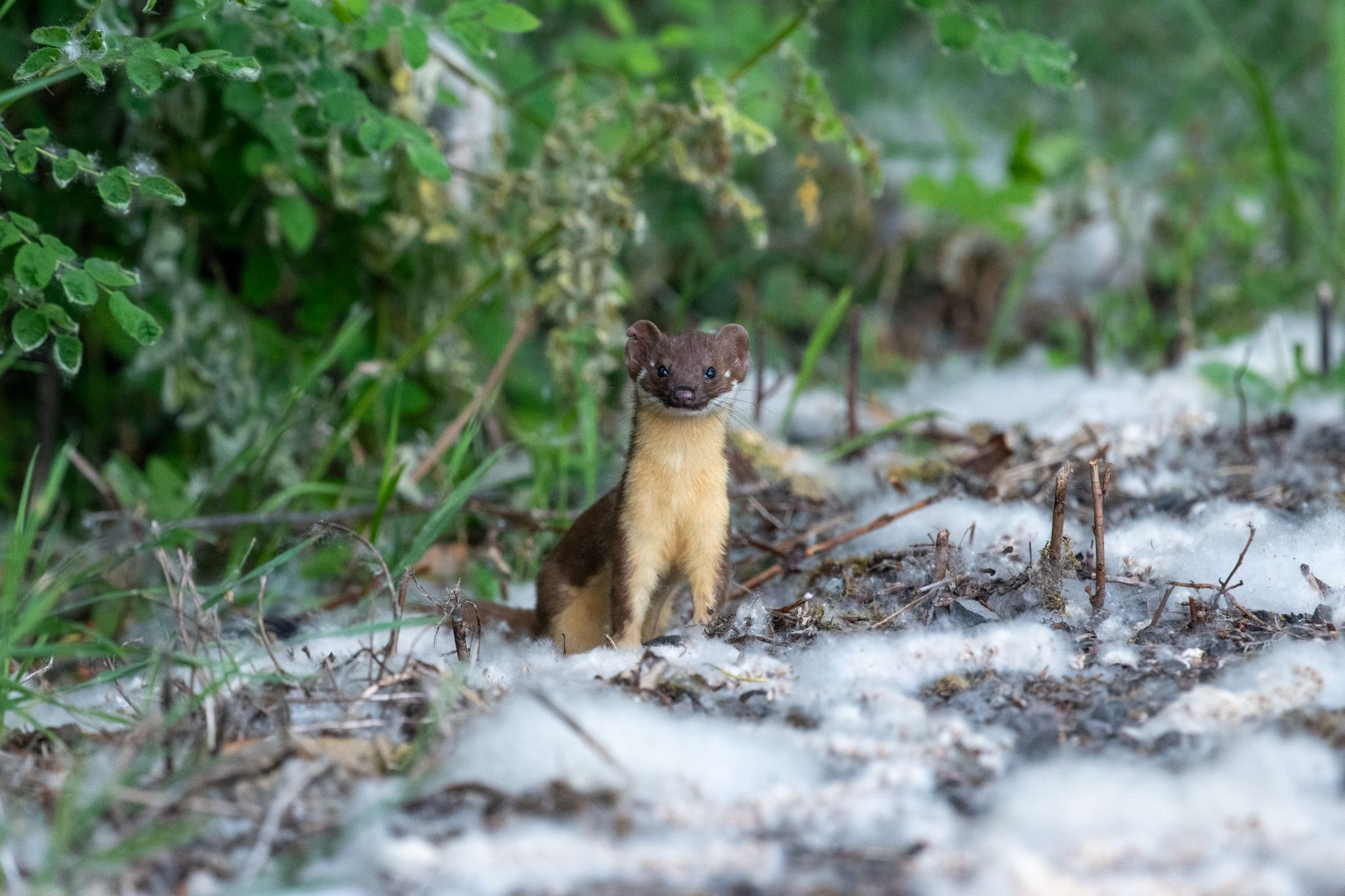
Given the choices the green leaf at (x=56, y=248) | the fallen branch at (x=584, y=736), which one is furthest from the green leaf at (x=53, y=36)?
the fallen branch at (x=584, y=736)

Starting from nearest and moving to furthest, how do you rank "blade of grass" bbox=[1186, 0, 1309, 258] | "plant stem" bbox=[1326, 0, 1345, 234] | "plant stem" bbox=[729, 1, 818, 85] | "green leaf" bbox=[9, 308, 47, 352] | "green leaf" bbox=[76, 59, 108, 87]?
"green leaf" bbox=[76, 59, 108, 87] < "green leaf" bbox=[9, 308, 47, 352] < "plant stem" bbox=[729, 1, 818, 85] < "blade of grass" bbox=[1186, 0, 1309, 258] < "plant stem" bbox=[1326, 0, 1345, 234]

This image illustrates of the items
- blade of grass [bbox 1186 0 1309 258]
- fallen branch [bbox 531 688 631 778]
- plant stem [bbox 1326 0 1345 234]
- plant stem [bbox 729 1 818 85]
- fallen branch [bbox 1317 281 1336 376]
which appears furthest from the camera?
plant stem [bbox 1326 0 1345 234]

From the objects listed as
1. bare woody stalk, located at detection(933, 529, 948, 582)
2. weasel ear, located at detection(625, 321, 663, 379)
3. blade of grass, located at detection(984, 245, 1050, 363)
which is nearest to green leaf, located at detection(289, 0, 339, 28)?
weasel ear, located at detection(625, 321, 663, 379)

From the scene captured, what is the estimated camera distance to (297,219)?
4371 mm

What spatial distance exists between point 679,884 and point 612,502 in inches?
62.8

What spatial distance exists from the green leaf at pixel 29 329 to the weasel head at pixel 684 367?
56.2 inches

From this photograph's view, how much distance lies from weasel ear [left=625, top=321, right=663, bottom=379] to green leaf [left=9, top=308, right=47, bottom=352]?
1.43 m

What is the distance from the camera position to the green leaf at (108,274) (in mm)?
3057

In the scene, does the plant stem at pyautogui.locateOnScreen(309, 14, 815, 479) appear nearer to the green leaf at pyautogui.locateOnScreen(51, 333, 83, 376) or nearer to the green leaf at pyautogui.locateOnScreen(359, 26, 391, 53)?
the green leaf at pyautogui.locateOnScreen(359, 26, 391, 53)

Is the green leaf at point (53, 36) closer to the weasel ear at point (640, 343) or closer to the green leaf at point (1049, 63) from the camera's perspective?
the weasel ear at point (640, 343)

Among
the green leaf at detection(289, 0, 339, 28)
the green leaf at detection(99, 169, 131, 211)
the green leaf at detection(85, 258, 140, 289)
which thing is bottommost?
the green leaf at detection(85, 258, 140, 289)

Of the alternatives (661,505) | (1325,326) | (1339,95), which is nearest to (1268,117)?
(1339,95)

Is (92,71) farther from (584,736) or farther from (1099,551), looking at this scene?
(1099,551)

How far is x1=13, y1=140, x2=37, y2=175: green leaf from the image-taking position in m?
2.97
